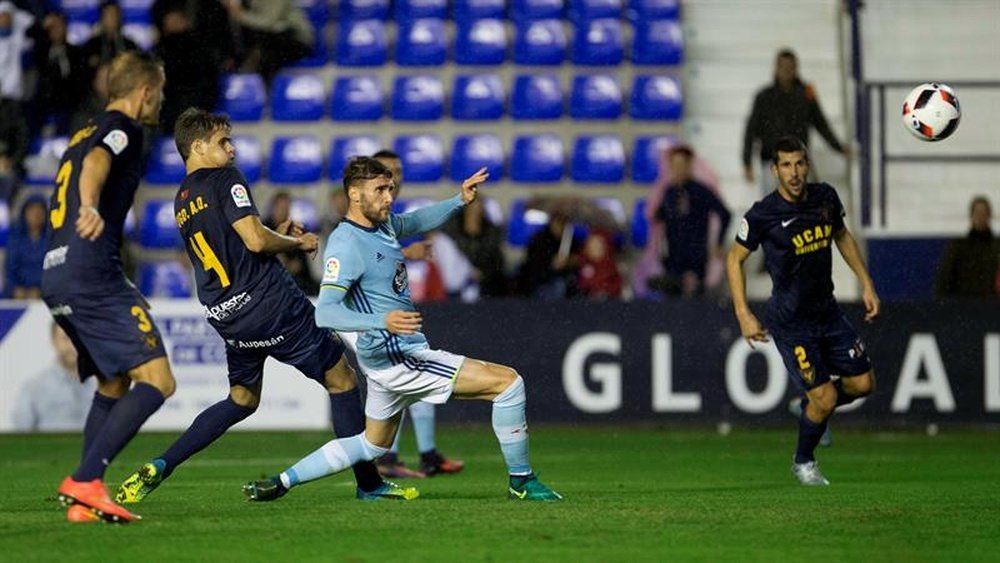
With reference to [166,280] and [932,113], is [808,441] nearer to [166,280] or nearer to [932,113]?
[932,113]

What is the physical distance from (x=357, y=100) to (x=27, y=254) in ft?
14.4

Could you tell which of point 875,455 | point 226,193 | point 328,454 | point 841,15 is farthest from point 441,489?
point 841,15

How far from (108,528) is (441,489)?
9.25 feet

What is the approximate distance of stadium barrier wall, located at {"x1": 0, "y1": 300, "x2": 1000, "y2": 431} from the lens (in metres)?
16.0

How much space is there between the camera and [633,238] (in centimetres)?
1872

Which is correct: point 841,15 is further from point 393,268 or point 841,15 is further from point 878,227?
point 393,268

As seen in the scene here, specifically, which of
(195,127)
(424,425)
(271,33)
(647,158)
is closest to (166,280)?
(271,33)

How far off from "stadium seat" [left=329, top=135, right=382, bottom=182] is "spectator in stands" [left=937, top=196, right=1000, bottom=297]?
20.1ft

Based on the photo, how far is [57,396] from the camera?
644 inches

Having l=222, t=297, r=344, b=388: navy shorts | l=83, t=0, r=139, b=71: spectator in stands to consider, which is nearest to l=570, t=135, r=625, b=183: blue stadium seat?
l=83, t=0, r=139, b=71: spectator in stands

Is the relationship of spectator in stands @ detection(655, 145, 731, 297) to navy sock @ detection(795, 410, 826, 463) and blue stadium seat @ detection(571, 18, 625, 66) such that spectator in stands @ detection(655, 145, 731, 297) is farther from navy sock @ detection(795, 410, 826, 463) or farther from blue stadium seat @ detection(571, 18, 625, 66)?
navy sock @ detection(795, 410, 826, 463)

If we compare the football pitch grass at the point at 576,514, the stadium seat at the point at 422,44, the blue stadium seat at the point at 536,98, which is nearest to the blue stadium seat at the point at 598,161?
the blue stadium seat at the point at 536,98

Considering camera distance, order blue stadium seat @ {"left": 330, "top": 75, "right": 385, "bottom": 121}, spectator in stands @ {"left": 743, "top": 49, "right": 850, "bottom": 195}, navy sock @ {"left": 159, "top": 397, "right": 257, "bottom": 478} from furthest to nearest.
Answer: blue stadium seat @ {"left": 330, "top": 75, "right": 385, "bottom": 121}
spectator in stands @ {"left": 743, "top": 49, "right": 850, "bottom": 195}
navy sock @ {"left": 159, "top": 397, "right": 257, "bottom": 478}

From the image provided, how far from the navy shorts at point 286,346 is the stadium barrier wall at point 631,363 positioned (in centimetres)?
663
